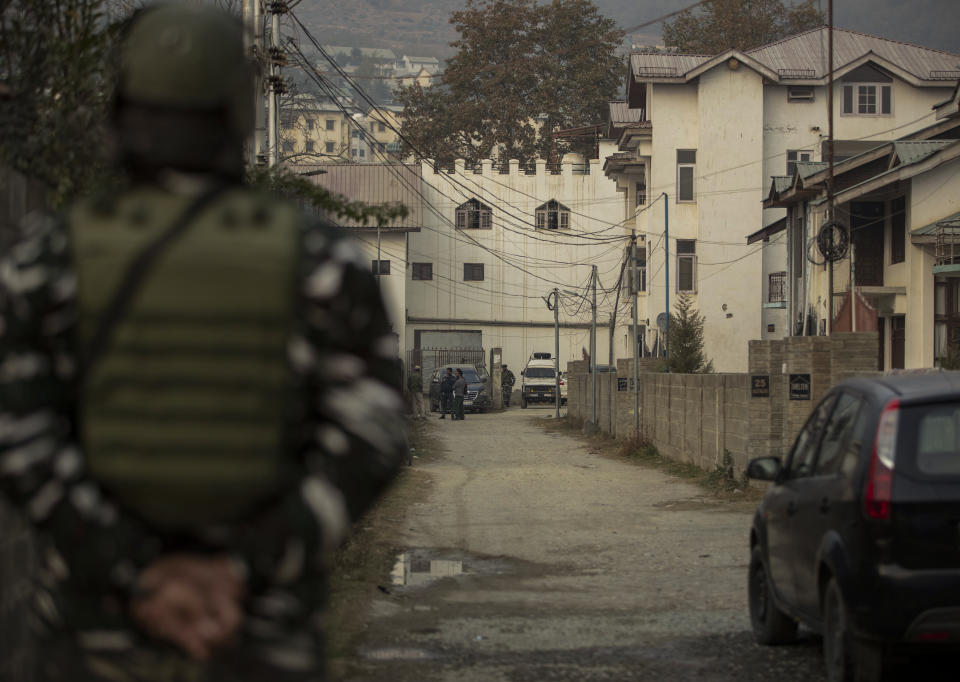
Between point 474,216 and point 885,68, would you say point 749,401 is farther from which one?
point 474,216

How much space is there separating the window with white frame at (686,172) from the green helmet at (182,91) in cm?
4166

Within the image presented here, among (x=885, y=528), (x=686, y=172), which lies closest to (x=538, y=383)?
(x=686, y=172)

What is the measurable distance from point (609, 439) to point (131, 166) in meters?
28.2

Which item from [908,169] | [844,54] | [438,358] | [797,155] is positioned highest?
[844,54]

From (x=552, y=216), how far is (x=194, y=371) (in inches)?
2182

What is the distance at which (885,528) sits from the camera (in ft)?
19.4

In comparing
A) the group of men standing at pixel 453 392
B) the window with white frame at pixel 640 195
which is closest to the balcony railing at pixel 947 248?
the group of men standing at pixel 453 392

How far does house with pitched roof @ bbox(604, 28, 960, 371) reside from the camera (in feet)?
140

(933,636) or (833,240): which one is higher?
(833,240)

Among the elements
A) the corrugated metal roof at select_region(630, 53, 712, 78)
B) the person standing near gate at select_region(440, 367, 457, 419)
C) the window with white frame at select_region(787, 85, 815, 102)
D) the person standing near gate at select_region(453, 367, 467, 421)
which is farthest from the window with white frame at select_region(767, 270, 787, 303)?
the person standing near gate at select_region(440, 367, 457, 419)

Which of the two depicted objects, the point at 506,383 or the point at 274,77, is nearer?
the point at 274,77

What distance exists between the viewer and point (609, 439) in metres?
30.3

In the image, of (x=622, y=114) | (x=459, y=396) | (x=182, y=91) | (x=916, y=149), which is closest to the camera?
(x=182, y=91)

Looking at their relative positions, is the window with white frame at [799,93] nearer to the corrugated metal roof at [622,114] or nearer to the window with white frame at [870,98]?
the window with white frame at [870,98]
